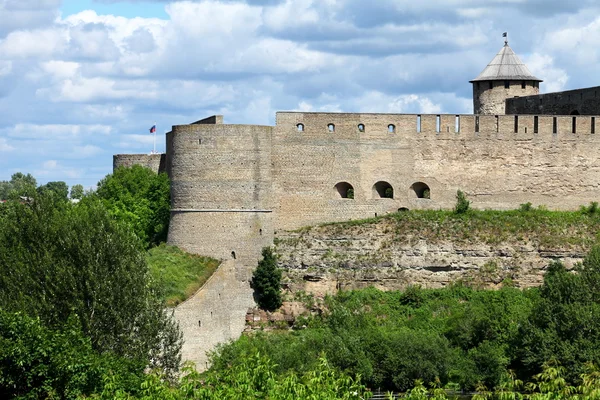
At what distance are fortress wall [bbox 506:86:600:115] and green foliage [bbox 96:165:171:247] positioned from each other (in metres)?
16.2

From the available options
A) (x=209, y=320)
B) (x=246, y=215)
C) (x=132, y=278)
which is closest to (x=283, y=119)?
(x=246, y=215)


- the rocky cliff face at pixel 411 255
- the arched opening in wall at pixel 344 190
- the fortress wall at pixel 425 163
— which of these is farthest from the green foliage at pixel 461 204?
the arched opening in wall at pixel 344 190

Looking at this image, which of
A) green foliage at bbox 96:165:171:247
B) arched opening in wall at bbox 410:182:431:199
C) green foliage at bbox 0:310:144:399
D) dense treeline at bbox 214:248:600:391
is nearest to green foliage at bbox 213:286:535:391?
dense treeline at bbox 214:248:600:391

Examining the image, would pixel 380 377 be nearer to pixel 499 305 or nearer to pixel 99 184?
pixel 499 305

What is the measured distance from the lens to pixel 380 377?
4925 centimetres

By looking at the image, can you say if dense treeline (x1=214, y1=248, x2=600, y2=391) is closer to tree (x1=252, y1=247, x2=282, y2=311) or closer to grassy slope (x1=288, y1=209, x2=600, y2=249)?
tree (x1=252, y1=247, x2=282, y2=311)

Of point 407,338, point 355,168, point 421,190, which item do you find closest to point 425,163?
point 421,190

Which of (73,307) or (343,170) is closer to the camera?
(73,307)

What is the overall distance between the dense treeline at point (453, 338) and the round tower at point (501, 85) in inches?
498

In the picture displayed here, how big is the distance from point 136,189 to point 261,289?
8.06 meters

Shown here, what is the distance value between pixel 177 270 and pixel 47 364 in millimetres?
11511

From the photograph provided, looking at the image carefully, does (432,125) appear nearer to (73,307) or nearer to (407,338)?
(407,338)

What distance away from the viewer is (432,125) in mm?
57844

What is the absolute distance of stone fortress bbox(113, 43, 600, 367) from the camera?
54.2 m
